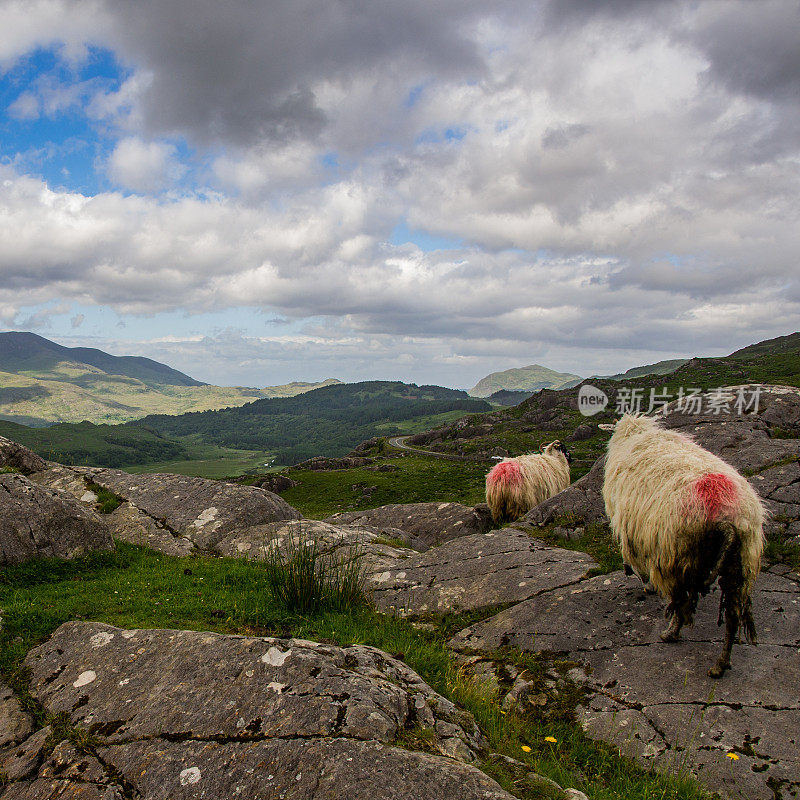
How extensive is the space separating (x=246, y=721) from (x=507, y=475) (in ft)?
46.9

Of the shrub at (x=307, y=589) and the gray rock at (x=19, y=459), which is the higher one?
the gray rock at (x=19, y=459)

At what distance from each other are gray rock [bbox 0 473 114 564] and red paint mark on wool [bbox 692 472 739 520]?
12.2 m

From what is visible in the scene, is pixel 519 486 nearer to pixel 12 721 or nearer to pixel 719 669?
pixel 719 669

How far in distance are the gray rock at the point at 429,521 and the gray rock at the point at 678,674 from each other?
314 inches

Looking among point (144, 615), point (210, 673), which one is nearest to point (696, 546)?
point (210, 673)

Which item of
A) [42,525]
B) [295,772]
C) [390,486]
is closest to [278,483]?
[390,486]

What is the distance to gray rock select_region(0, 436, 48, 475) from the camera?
596 inches

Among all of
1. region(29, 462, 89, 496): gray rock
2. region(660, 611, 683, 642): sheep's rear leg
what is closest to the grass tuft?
region(29, 462, 89, 496): gray rock

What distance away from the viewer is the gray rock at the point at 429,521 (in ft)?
59.5

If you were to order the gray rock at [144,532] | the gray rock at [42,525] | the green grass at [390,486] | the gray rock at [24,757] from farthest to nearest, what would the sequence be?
the green grass at [390,486]
the gray rock at [144,532]
the gray rock at [42,525]
the gray rock at [24,757]

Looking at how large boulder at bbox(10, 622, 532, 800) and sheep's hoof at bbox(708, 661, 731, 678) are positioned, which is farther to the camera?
sheep's hoof at bbox(708, 661, 731, 678)

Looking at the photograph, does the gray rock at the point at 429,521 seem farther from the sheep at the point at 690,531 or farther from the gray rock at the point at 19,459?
the gray rock at the point at 19,459

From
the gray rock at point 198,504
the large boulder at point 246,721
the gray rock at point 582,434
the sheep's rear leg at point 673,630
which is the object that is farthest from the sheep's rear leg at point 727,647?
the gray rock at point 582,434

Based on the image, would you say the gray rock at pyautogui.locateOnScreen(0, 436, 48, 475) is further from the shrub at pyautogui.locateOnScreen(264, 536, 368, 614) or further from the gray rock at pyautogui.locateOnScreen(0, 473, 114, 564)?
the shrub at pyautogui.locateOnScreen(264, 536, 368, 614)
